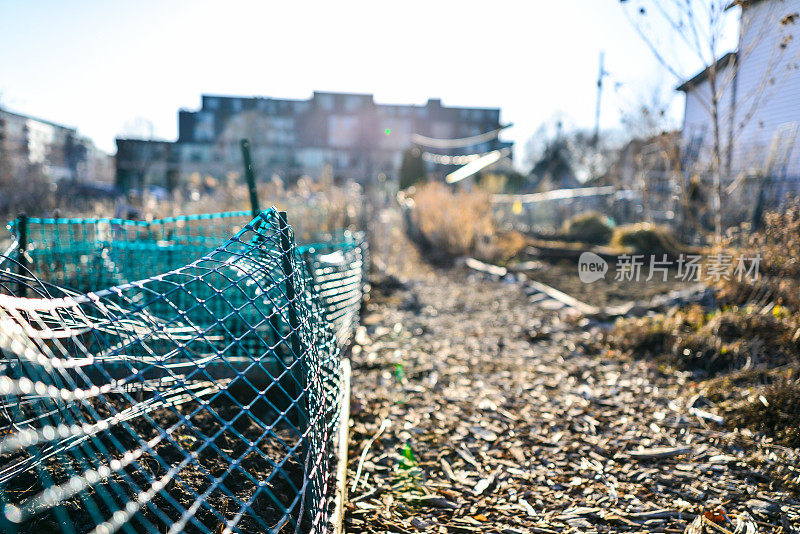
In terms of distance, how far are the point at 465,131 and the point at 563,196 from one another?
96.4ft

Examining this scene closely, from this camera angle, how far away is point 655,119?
6012 millimetres

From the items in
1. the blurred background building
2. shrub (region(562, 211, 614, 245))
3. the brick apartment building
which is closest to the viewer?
shrub (region(562, 211, 614, 245))

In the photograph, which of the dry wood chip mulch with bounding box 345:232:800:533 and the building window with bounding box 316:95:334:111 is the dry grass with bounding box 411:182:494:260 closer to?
the dry wood chip mulch with bounding box 345:232:800:533

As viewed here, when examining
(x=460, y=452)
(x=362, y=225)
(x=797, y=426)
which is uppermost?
(x=362, y=225)

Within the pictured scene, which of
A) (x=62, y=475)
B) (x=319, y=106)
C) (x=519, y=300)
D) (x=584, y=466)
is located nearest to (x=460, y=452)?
(x=584, y=466)

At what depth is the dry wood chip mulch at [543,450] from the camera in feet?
6.32

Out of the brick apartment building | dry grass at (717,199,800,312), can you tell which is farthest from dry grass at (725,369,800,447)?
the brick apartment building

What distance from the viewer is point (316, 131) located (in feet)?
132

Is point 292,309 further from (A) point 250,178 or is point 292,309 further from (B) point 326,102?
(B) point 326,102

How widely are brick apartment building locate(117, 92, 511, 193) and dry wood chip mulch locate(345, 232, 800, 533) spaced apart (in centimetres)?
3462

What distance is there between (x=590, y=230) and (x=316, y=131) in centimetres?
3317

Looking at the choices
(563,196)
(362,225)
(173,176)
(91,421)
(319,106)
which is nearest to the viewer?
(91,421)

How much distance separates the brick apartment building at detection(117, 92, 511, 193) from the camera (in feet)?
127

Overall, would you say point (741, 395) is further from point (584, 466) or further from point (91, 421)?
point (91, 421)
